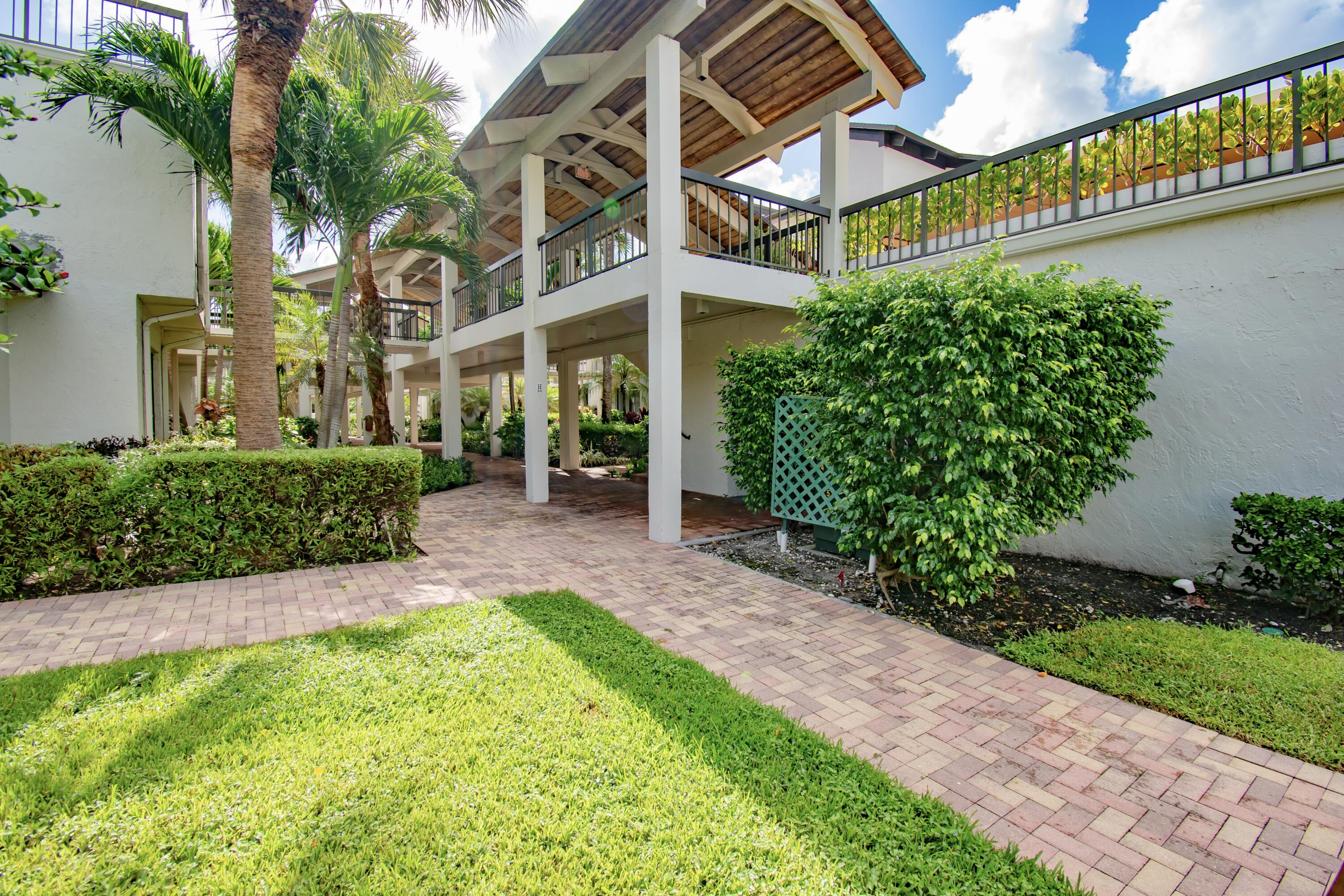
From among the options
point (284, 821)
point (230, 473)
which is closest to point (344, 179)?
point (230, 473)

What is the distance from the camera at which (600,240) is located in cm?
909

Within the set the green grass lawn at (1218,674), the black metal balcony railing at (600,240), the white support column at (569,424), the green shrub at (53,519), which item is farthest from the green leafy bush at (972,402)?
the white support column at (569,424)

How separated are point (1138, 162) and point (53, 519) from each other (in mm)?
10306

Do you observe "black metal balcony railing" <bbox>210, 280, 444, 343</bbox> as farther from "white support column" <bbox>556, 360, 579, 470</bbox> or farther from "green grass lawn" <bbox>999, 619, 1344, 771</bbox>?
"green grass lawn" <bbox>999, 619, 1344, 771</bbox>

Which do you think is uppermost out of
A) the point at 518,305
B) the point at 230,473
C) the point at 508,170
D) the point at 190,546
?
the point at 508,170

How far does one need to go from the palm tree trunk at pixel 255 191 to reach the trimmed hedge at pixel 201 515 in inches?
33.3

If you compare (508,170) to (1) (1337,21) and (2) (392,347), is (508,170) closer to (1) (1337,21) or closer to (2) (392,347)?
(2) (392,347)

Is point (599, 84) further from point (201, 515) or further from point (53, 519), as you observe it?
point (53, 519)

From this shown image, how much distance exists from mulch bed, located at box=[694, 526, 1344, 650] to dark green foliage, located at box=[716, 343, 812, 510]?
1150mm

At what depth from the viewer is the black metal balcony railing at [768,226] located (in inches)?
299

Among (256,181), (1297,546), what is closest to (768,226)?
(256,181)

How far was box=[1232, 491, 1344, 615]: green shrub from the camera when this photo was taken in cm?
418

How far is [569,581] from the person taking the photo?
553cm

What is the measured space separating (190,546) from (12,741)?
2.98m
